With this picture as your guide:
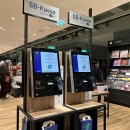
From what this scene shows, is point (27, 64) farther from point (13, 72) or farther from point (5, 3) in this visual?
point (13, 72)

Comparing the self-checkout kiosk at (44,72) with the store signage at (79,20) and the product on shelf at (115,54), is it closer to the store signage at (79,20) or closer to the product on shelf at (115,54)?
the store signage at (79,20)

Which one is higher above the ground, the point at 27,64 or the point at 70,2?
the point at 70,2

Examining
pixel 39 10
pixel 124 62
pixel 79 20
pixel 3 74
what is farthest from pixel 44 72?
pixel 3 74

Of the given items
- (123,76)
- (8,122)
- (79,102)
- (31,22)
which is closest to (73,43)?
(31,22)

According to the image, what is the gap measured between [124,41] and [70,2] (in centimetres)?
250

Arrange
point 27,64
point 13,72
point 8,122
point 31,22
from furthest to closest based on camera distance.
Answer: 1. point 13,72
2. point 31,22
3. point 8,122
4. point 27,64

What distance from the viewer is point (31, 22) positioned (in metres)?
6.48

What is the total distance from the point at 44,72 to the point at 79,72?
0.59m

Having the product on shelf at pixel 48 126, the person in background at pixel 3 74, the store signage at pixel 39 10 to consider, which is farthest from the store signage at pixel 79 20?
the person in background at pixel 3 74

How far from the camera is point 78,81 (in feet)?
7.58

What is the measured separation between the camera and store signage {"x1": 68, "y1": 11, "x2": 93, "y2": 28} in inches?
98.1

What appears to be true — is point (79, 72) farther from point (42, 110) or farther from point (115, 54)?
point (115, 54)

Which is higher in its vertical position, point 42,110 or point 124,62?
point 124,62

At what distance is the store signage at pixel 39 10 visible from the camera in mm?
1957
